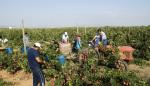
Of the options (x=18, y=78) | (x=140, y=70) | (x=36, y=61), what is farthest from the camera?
(x=140, y=70)

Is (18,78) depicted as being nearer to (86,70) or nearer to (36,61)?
(86,70)

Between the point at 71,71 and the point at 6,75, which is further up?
the point at 71,71

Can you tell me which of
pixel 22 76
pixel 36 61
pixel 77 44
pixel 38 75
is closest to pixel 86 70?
pixel 38 75

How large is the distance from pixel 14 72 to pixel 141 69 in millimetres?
5182

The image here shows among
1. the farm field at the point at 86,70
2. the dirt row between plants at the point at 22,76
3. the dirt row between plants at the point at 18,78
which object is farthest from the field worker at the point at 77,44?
the dirt row between plants at the point at 18,78

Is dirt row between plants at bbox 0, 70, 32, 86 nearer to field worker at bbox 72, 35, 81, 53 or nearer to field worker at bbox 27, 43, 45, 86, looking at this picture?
field worker at bbox 27, 43, 45, 86

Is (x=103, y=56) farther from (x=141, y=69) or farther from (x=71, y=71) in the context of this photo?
(x=71, y=71)

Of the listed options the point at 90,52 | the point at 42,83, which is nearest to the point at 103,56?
the point at 90,52

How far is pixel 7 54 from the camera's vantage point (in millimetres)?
13258

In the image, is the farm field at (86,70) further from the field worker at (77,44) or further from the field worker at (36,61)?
the field worker at (77,44)

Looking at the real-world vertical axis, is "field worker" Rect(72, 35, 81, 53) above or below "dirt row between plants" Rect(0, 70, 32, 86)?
above

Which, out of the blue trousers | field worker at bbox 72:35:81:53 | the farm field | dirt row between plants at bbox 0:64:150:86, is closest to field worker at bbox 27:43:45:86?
the blue trousers

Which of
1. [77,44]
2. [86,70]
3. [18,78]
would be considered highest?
[77,44]

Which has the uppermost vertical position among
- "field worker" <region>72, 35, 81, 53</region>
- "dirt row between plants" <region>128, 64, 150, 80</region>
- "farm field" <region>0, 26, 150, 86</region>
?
"field worker" <region>72, 35, 81, 53</region>
